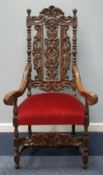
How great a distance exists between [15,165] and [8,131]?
1.31 ft

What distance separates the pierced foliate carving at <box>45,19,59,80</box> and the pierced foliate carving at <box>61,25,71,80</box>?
45mm

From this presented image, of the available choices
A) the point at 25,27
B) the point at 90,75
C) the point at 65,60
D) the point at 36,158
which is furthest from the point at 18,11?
the point at 36,158

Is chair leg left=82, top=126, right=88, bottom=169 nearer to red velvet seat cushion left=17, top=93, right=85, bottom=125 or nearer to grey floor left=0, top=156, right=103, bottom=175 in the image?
grey floor left=0, top=156, right=103, bottom=175

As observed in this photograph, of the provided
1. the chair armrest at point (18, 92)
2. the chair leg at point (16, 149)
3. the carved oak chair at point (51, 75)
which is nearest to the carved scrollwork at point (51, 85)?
the carved oak chair at point (51, 75)

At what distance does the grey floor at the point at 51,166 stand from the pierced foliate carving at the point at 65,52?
629 millimetres

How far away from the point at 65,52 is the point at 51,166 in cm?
85

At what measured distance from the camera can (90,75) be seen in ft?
9.20

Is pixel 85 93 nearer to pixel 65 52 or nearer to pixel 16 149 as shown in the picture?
pixel 65 52

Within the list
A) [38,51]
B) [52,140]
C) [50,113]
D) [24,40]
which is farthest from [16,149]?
[24,40]

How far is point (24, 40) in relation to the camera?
2732mm

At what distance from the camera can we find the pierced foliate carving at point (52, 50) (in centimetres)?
261

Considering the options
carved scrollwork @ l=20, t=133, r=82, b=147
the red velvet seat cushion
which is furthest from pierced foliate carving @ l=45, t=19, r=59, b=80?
carved scrollwork @ l=20, t=133, r=82, b=147

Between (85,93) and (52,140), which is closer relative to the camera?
(85,93)

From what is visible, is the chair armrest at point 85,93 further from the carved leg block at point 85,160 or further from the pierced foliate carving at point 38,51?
the carved leg block at point 85,160
